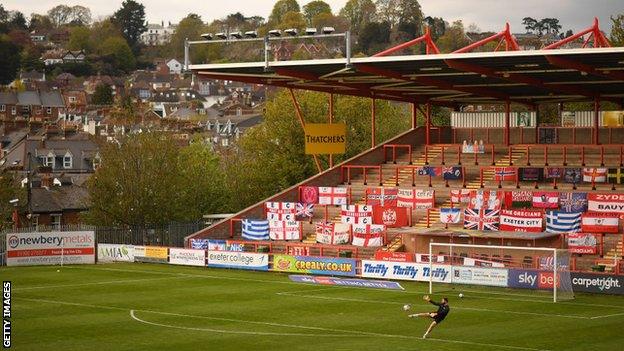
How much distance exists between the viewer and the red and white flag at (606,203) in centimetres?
6013

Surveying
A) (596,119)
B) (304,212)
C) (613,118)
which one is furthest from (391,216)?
(613,118)

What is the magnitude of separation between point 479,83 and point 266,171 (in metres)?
27.6

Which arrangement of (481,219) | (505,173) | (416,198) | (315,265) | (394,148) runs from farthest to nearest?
1. (394,148)
2. (505,173)
3. (416,198)
4. (481,219)
5. (315,265)

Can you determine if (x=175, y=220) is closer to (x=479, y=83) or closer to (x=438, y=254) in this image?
(x=479, y=83)

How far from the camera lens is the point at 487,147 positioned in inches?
2901

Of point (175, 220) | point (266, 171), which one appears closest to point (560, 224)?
point (175, 220)

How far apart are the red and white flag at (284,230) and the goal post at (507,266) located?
1290 cm

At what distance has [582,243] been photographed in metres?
57.5

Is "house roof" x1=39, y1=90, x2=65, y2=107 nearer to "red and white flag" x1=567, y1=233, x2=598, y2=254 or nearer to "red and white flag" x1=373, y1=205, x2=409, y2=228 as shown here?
"red and white flag" x1=373, y1=205, x2=409, y2=228

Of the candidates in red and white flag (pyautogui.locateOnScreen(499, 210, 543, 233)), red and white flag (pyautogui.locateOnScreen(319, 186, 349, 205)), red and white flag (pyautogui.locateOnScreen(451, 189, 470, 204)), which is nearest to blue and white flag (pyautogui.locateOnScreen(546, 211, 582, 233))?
red and white flag (pyautogui.locateOnScreen(499, 210, 543, 233))

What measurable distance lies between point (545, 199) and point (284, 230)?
1450 centimetres

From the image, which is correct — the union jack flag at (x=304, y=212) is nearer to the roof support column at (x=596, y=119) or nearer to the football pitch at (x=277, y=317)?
the football pitch at (x=277, y=317)

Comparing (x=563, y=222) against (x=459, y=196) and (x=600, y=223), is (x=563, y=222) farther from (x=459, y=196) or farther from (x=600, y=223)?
(x=459, y=196)

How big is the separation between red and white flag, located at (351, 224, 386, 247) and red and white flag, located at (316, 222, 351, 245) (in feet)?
1.58
